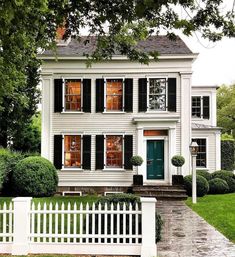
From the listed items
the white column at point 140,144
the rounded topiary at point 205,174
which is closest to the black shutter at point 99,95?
the white column at point 140,144

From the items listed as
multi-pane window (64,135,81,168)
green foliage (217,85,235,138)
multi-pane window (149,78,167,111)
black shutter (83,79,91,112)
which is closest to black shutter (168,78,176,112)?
multi-pane window (149,78,167,111)

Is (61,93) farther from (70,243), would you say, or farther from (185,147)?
(70,243)

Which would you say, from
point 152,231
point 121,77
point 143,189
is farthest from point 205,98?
point 152,231

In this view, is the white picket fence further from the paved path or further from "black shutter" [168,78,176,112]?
"black shutter" [168,78,176,112]

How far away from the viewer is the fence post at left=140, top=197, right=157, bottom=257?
29.1 feet

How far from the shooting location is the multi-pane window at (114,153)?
21625 millimetres

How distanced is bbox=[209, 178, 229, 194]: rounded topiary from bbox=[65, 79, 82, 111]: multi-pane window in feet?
24.1

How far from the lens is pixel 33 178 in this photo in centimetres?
1914

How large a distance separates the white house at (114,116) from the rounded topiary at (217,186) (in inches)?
59.1

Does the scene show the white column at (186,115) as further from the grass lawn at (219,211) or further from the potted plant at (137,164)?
the grass lawn at (219,211)

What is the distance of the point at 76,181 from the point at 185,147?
541 centimetres

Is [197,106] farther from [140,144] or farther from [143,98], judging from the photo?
[140,144]

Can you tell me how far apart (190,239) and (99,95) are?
12.3 m

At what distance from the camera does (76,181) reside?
2164cm
